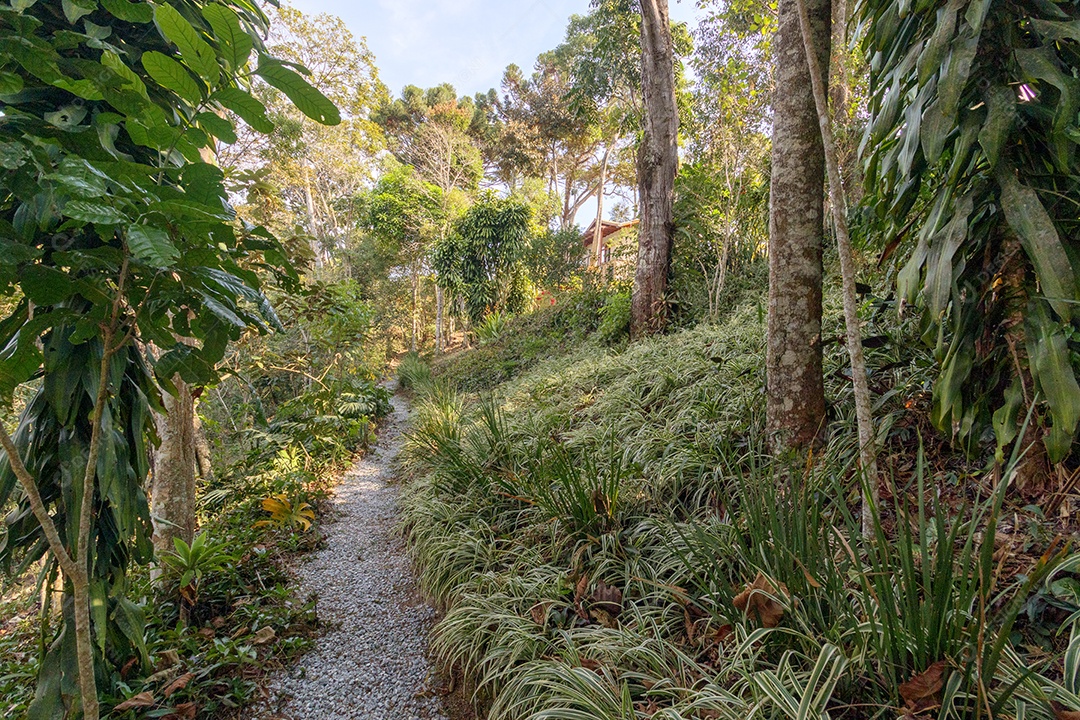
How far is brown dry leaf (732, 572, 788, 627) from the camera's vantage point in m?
1.29

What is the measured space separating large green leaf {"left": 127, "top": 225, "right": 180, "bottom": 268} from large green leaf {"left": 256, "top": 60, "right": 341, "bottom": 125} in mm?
326

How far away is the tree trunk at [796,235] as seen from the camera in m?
2.06

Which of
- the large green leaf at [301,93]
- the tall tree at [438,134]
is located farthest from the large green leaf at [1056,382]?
the tall tree at [438,134]

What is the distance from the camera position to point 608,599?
1758 mm

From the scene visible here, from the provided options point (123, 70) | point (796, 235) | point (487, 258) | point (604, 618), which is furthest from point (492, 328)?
point (123, 70)

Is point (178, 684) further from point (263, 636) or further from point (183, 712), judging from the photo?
point (263, 636)

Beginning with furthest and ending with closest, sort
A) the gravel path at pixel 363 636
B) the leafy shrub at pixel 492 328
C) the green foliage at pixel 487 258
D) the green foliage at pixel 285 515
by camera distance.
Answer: the green foliage at pixel 487 258
the leafy shrub at pixel 492 328
the green foliage at pixel 285 515
the gravel path at pixel 363 636

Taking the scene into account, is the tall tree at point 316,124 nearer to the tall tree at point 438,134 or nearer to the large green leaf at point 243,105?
the tall tree at point 438,134

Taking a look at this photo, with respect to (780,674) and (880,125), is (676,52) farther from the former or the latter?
(780,674)

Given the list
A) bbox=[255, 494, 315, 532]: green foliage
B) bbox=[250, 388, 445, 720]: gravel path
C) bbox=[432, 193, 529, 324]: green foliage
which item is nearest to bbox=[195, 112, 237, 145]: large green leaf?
bbox=[250, 388, 445, 720]: gravel path

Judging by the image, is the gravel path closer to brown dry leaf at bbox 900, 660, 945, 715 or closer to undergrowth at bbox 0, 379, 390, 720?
undergrowth at bbox 0, 379, 390, 720

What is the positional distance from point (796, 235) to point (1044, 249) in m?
0.91

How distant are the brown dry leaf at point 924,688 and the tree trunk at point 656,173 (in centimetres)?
459

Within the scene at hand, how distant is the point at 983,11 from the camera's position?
1251mm
